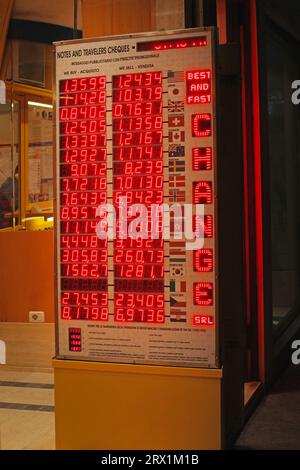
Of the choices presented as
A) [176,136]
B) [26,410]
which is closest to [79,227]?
[176,136]

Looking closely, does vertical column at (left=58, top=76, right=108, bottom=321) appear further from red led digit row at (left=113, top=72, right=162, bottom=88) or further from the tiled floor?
the tiled floor

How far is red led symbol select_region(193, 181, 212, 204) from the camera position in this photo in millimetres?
3893

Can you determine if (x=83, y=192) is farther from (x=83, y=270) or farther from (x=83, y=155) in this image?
(x=83, y=270)

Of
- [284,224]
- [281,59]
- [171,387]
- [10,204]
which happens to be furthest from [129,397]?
[281,59]

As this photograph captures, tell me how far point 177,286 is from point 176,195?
0.51 m

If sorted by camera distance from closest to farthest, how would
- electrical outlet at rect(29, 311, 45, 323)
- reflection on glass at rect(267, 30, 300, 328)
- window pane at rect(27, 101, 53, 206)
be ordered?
1. electrical outlet at rect(29, 311, 45, 323)
2. window pane at rect(27, 101, 53, 206)
3. reflection on glass at rect(267, 30, 300, 328)

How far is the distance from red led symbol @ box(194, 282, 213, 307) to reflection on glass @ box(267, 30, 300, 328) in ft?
14.2

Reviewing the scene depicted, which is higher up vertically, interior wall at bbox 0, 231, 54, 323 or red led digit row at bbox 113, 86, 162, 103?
red led digit row at bbox 113, 86, 162, 103

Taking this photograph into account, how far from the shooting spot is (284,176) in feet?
28.6

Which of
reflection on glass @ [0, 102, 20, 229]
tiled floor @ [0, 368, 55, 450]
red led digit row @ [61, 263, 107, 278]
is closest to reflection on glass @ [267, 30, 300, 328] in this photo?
reflection on glass @ [0, 102, 20, 229]

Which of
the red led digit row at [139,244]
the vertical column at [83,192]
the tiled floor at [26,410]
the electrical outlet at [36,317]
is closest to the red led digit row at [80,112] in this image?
the vertical column at [83,192]

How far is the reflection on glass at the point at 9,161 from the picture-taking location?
21.8ft

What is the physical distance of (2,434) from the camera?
4797 millimetres

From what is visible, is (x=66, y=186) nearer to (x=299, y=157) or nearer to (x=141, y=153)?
(x=141, y=153)
